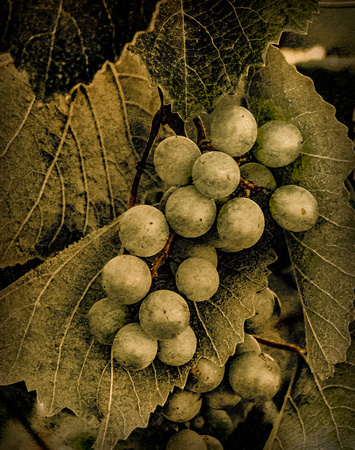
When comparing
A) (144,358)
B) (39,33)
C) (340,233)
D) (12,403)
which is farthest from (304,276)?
(12,403)

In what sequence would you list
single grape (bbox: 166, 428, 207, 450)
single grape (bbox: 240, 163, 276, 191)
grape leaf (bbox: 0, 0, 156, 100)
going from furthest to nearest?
single grape (bbox: 166, 428, 207, 450)
single grape (bbox: 240, 163, 276, 191)
grape leaf (bbox: 0, 0, 156, 100)

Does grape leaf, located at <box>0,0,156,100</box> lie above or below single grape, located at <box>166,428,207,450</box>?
above

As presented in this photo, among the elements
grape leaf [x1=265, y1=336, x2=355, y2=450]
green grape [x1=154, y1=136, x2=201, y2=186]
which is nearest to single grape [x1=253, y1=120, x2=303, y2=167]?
green grape [x1=154, y1=136, x2=201, y2=186]

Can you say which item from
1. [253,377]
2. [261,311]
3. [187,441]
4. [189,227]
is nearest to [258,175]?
[189,227]

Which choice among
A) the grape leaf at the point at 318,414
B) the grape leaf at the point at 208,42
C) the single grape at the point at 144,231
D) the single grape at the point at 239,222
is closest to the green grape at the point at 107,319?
the single grape at the point at 144,231

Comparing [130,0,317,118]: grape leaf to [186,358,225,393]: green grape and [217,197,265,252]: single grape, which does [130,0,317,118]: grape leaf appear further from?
[186,358,225,393]: green grape

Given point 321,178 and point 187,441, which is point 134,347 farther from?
point 321,178
